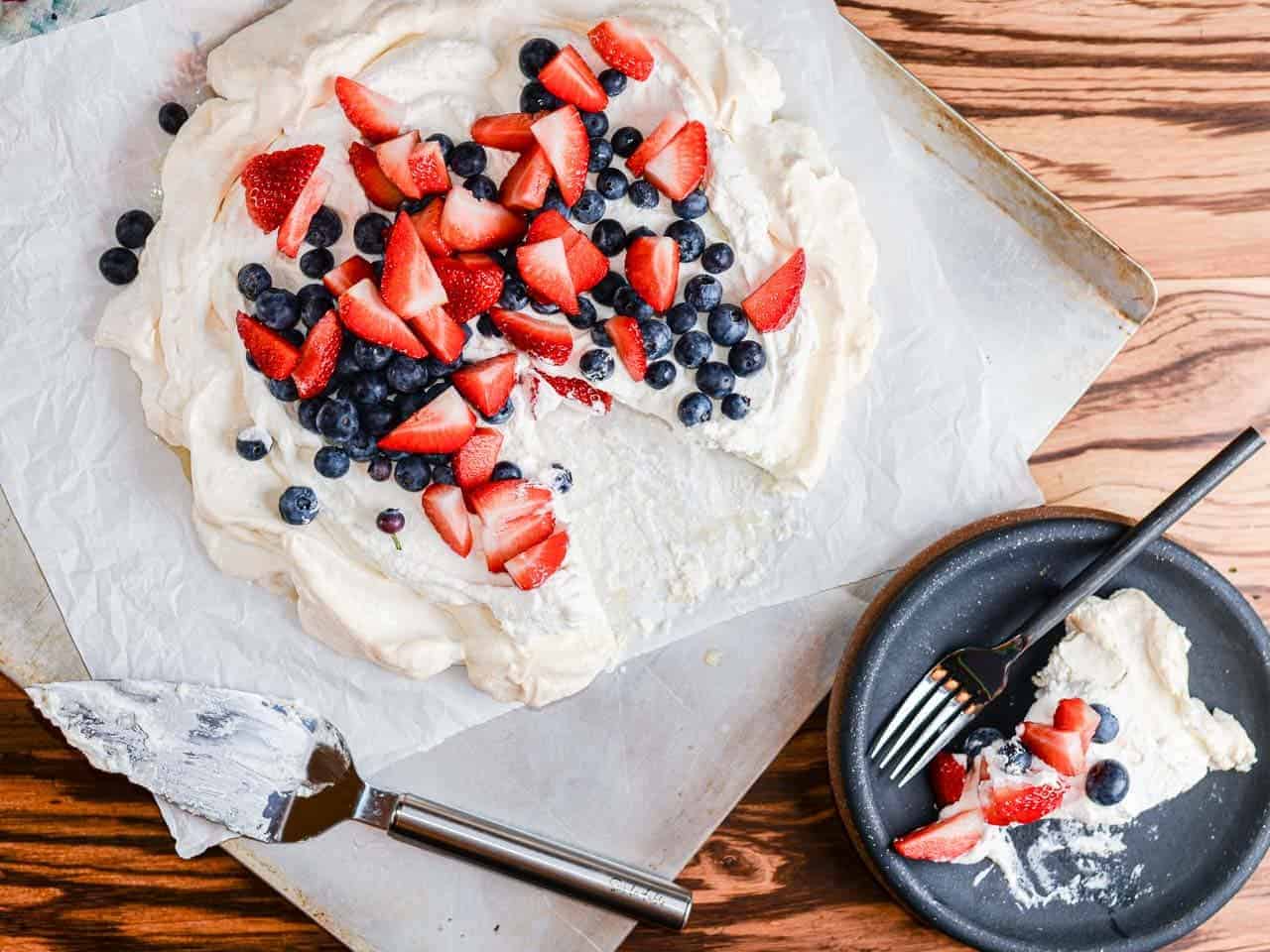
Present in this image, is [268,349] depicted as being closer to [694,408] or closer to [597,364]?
[597,364]

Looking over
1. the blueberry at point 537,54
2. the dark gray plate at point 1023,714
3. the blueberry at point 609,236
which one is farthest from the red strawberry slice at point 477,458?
the dark gray plate at point 1023,714

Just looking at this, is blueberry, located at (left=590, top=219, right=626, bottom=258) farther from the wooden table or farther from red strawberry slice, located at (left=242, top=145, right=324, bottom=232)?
the wooden table

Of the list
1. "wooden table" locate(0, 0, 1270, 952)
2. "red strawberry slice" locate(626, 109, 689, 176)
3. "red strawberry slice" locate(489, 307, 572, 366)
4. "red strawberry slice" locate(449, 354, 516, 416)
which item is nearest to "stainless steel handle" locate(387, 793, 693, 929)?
"wooden table" locate(0, 0, 1270, 952)

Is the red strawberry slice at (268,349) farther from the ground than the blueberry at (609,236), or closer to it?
closer to it

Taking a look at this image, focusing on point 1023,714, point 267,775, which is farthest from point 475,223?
point 1023,714

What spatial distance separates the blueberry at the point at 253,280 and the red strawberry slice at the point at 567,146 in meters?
0.48

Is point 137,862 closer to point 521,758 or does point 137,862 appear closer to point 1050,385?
point 521,758

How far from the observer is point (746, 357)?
6.61 feet

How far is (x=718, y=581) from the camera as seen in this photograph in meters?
2.15

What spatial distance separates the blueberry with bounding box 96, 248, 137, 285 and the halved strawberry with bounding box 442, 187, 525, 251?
535mm

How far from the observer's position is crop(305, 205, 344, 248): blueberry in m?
1.95

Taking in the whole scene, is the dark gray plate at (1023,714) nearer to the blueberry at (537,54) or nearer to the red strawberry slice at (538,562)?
the red strawberry slice at (538,562)

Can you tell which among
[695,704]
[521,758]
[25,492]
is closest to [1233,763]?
[695,704]

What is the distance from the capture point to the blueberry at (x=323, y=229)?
1.95 meters
